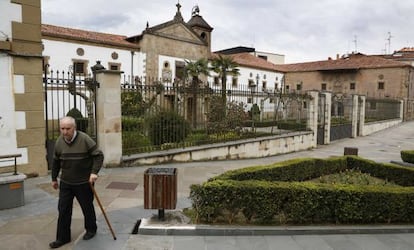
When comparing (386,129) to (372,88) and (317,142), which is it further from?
(317,142)

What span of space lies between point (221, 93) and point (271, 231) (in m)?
8.43

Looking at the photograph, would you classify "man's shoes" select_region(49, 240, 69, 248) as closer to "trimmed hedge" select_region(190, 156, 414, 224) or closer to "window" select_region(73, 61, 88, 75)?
"trimmed hedge" select_region(190, 156, 414, 224)

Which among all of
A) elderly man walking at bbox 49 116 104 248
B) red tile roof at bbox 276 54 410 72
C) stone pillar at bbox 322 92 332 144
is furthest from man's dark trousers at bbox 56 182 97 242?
red tile roof at bbox 276 54 410 72

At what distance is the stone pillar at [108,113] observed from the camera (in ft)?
27.8

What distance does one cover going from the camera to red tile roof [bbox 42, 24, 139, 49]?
2201 cm

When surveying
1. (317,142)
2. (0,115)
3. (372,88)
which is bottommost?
(317,142)

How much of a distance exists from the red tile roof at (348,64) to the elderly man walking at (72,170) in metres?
42.5

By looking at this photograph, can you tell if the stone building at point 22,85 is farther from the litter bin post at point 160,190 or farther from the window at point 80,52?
the window at point 80,52

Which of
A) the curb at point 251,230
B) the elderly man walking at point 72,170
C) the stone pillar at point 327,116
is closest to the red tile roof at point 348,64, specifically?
the stone pillar at point 327,116

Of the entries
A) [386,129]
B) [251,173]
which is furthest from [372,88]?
[251,173]

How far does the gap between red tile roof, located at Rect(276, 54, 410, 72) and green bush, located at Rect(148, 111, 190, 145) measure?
36.6 metres

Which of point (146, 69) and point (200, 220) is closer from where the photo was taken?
point (200, 220)

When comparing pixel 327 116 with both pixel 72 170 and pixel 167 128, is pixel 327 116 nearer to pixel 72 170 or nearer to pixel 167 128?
pixel 167 128

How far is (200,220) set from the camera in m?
4.87
